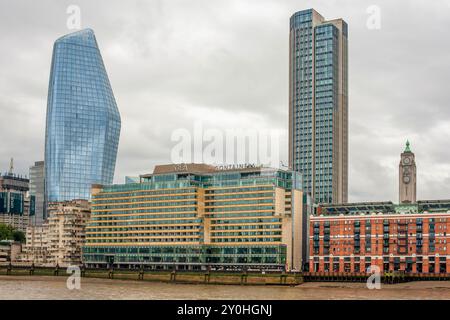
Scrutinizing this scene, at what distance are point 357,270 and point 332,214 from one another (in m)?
20.7

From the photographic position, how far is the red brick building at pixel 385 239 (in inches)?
6644

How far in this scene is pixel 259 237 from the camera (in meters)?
192

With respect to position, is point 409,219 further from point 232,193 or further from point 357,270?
point 232,193

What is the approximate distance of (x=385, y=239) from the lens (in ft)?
575

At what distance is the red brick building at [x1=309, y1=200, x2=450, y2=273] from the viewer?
16875cm
